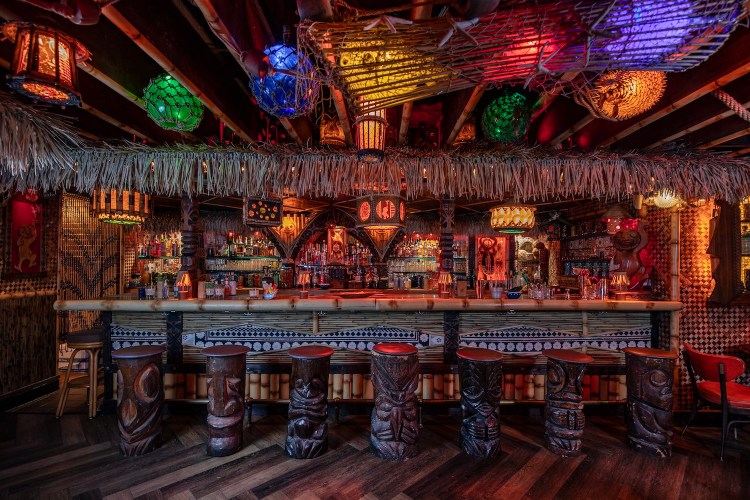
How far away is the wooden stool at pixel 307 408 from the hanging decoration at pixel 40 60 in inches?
99.7

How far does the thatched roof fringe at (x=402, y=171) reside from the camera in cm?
406

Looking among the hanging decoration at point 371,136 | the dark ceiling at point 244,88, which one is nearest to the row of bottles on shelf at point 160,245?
the dark ceiling at point 244,88

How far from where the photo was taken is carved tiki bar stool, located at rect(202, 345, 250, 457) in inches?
126

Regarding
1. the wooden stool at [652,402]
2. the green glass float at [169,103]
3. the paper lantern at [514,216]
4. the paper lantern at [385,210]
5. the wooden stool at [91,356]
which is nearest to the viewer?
the green glass float at [169,103]

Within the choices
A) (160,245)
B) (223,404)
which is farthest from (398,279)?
(160,245)

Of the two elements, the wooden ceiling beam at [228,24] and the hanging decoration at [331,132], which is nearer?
the wooden ceiling beam at [228,24]

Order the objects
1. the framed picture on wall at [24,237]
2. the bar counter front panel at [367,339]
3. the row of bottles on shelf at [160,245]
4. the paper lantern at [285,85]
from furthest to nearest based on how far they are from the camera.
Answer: the row of bottles on shelf at [160,245], the framed picture on wall at [24,237], the bar counter front panel at [367,339], the paper lantern at [285,85]

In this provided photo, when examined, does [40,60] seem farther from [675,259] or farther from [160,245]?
[160,245]

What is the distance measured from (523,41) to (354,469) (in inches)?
128

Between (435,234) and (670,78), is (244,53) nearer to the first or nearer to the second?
(670,78)

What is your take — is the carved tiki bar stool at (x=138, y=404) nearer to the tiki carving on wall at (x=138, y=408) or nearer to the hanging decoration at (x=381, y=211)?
the tiki carving on wall at (x=138, y=408)

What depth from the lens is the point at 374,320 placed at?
412cm

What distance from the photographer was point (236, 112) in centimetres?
383

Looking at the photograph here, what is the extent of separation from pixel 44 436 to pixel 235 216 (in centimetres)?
558
